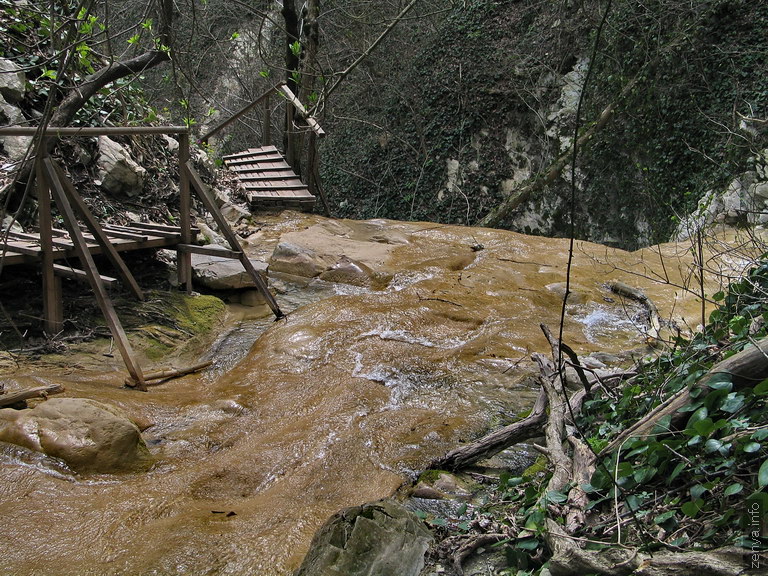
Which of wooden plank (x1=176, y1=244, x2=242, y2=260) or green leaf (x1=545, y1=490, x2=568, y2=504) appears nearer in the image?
green leaf (x1=545, y1=490, x2=568, y2=504)

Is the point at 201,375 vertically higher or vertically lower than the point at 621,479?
lower

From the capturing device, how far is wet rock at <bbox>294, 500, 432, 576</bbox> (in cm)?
223

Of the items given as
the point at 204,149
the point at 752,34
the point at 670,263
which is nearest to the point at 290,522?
the point at 670,263

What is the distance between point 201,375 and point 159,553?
2510 millimetres

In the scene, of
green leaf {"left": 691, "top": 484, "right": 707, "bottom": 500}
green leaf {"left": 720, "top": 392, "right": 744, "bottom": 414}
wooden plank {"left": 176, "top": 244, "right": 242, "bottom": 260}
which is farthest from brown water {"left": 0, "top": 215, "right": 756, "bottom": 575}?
green leaf {"left": 720, "top": 392, "right": 744, "bottom": 414}

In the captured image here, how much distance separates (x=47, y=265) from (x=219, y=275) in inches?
82.0

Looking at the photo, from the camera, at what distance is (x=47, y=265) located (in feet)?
15.3

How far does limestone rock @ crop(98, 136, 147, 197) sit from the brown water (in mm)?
2280

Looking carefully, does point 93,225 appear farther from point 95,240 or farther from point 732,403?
point 732,403

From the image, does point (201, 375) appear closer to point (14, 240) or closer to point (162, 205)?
point (14, 240)

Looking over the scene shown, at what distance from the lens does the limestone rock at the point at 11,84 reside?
20.5ft

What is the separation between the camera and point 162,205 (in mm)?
7609

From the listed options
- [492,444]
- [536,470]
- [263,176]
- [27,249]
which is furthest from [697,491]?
[263,176]

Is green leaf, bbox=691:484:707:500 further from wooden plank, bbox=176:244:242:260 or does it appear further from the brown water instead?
wooden plank, bbox=176:244:242:260
